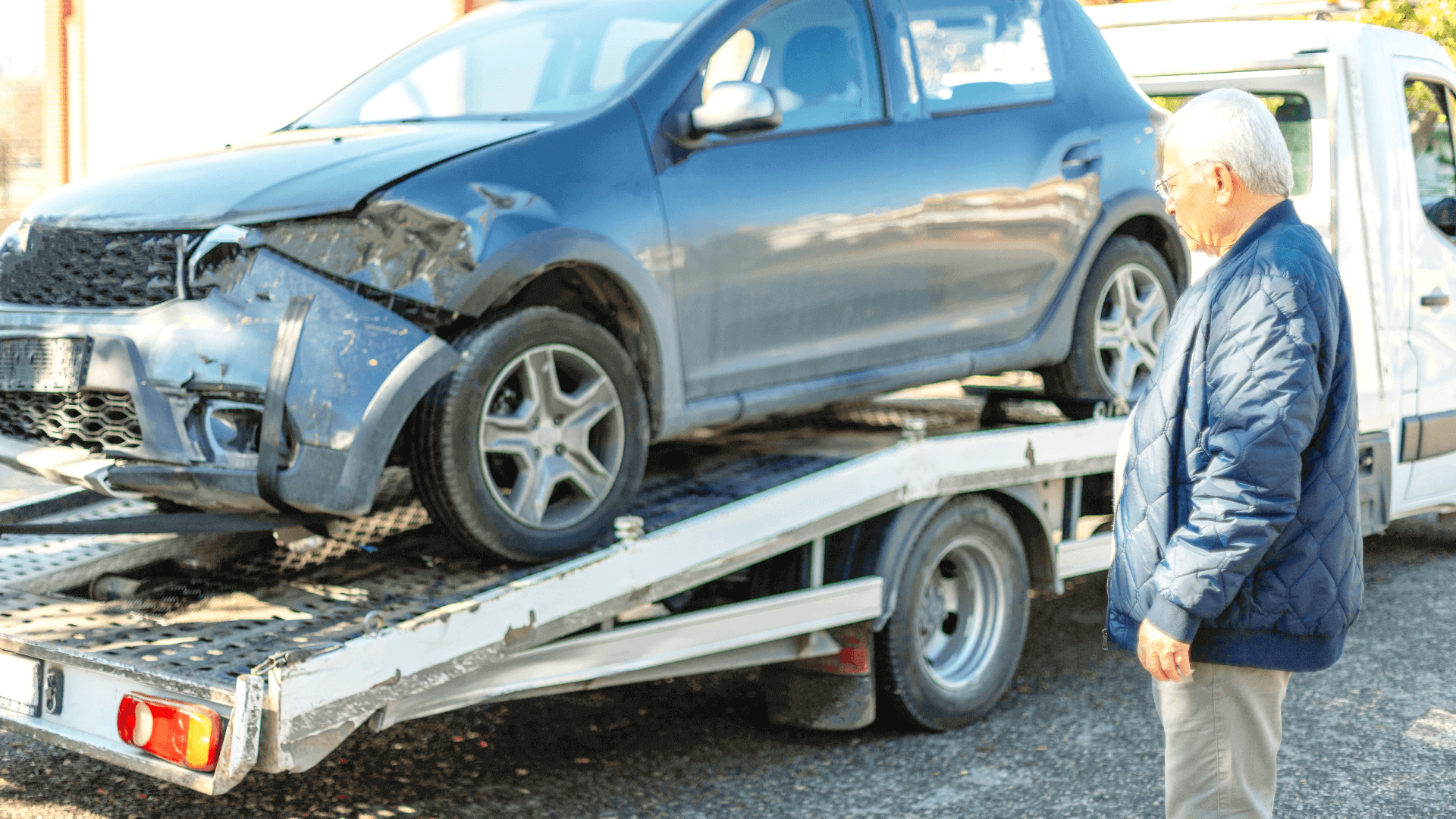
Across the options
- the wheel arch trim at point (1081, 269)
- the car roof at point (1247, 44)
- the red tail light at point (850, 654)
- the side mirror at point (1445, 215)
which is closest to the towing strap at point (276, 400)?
the red tail light at point (850, 654)

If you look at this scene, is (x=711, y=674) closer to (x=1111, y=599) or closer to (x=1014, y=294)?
(x=1014, y=294)

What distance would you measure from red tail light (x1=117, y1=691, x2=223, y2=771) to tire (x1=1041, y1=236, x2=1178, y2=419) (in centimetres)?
341

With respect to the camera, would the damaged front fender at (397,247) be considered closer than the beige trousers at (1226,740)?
No

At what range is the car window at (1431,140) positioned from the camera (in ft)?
20.8

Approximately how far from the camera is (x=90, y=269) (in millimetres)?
3469

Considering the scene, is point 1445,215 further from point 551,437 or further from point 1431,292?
point 551,437

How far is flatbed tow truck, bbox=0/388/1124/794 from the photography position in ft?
9.67

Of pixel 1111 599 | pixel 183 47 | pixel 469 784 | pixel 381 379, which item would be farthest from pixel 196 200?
pixel 183 47

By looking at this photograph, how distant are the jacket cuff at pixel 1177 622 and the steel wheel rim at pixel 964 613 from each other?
2.10 metres

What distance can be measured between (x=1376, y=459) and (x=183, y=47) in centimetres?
1522

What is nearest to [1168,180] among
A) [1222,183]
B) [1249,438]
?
[1222,183]

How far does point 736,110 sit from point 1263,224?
1673mm

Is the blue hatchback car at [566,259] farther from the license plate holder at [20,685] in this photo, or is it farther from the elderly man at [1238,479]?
the elderly man at [1238,479]

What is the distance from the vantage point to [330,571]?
146 inches
